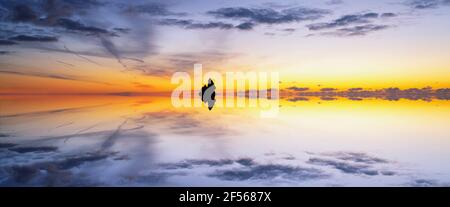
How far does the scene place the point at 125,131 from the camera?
5.40 meters

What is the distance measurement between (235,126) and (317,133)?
4.50ft

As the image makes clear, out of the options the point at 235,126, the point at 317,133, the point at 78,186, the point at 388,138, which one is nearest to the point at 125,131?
the point at 235,126

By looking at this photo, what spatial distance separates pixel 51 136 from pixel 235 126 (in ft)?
9.06

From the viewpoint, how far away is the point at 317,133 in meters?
5.54

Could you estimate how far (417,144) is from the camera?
4.98m

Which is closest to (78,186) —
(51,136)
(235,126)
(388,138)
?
(51,136)
